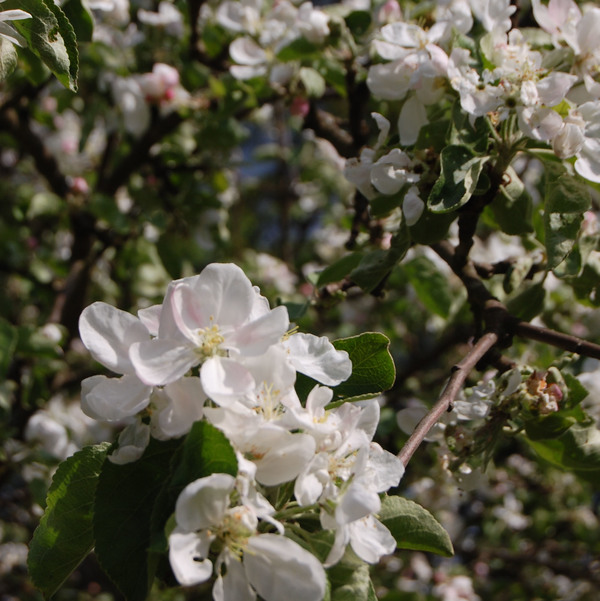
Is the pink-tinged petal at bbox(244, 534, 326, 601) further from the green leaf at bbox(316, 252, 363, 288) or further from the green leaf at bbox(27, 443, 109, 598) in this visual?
the green leaf at bbox(316, 252, 363, 288)

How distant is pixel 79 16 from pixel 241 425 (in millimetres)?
861

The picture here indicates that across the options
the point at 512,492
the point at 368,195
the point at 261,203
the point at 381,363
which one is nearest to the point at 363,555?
the point at 381,363

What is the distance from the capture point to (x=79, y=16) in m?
1.22

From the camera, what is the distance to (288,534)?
27.3 inches

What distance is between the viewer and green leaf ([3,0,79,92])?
893mm

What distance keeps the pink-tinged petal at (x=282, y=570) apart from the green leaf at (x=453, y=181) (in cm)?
49

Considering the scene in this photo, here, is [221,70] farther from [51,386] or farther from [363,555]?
[363,555]

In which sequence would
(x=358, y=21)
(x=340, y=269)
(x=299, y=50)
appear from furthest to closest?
(x=358, y=21)
(x=299, y=50)
(x=340, y=269)

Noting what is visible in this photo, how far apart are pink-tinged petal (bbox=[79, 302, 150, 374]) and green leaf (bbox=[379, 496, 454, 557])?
32 centimetres

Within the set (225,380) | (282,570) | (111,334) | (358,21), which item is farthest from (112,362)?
(358,21)

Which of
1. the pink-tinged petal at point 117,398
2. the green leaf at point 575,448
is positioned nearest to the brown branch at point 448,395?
the green leaf at point 575,448

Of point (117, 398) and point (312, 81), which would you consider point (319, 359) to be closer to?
point (117, 398)

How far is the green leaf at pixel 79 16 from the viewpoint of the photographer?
121cm

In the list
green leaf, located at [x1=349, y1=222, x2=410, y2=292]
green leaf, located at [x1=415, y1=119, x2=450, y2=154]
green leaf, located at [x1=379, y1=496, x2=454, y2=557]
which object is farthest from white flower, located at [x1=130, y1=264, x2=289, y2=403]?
green leaf, located at [x1=415, y1=119, x2=450, y2=154]
